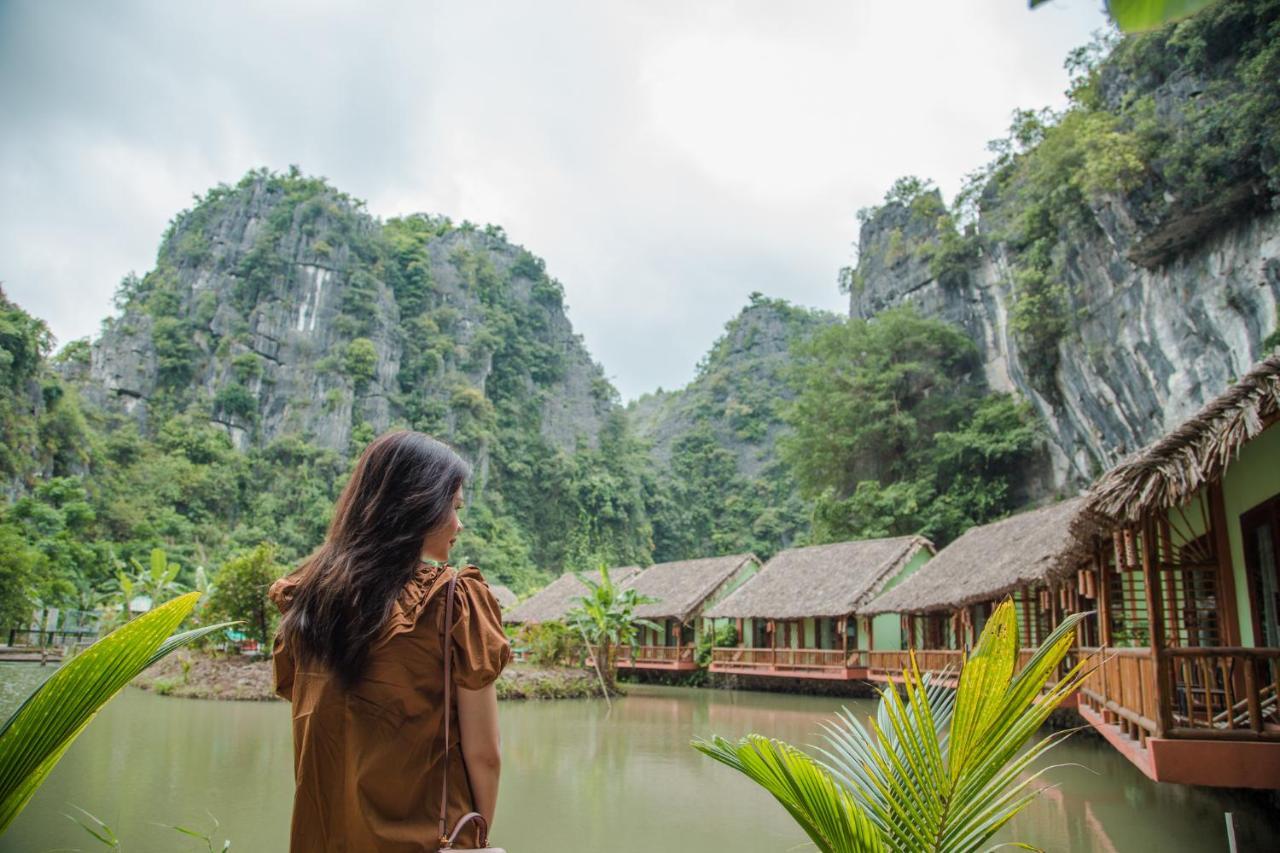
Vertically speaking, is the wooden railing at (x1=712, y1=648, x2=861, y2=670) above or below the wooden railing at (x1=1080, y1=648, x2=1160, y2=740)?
below

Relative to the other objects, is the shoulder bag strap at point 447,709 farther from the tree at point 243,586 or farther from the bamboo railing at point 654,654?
the bamboo railing at point 654,654

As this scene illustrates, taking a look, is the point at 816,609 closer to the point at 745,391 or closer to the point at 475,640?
the point at 475,640

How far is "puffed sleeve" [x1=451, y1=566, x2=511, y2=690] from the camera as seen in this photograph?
1.36 m

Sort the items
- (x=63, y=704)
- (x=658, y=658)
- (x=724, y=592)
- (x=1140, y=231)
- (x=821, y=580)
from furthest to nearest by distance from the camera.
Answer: (x=724, y=592)
(x=658, y=658)
(x=821, y=580)
(x=1140, y=231)
(x=63, y=704)

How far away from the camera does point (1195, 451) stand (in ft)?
A: 15.4

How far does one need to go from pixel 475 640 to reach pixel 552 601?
1027 inches

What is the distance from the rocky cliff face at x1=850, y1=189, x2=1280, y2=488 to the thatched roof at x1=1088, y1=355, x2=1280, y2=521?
10.3m

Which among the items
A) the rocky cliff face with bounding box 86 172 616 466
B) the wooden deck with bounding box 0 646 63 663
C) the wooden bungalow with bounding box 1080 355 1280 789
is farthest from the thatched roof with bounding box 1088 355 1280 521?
the rocky cliff face with bounding box 86 172 616 466

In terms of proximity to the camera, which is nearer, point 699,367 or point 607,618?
point 607,618

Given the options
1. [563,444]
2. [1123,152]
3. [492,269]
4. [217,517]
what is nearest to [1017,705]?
[1123,152]

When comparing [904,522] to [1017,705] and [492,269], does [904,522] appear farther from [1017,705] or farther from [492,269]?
[492,269]

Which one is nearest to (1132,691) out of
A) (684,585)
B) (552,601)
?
(684,585)

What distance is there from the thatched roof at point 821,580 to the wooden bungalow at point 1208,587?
1160 centimetres

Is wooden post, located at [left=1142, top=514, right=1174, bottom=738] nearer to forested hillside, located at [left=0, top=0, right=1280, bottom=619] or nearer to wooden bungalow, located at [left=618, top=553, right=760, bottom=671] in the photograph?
forested hillside, located at [left=0, top=0, right=1280, bottom=619]
